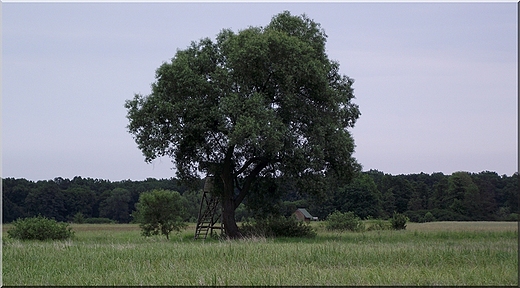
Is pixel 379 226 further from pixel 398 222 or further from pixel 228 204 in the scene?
pixel 228 204

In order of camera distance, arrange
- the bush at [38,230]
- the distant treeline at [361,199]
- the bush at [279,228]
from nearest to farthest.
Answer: the bush at [38,230] → the bush at [279,228] → the distant treeline at [361,199]

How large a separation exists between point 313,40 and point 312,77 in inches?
145

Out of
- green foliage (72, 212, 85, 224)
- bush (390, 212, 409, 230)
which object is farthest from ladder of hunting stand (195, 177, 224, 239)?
green foliage (72, 212, 85, 224)

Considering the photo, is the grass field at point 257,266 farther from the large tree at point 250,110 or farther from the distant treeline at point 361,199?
the distant treeline at point 361,199

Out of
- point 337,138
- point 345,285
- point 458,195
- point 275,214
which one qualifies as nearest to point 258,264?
point 345,285

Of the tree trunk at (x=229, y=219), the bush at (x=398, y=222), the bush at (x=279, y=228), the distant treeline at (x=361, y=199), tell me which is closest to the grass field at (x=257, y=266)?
the tree trunk at (x=229, y=219)

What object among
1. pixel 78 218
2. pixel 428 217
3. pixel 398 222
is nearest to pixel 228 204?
pixel 398 222

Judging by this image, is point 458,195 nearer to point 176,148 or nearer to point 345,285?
point 176,148

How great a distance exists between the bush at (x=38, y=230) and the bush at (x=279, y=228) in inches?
396

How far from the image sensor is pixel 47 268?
51.2ft

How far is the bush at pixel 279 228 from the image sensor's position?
3279 centimetres

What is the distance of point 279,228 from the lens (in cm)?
3341

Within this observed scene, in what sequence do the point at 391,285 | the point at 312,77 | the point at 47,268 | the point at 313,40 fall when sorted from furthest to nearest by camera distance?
the point at 313,40 < the point at 312,77 < the point at 47,268 < the point at 391,285

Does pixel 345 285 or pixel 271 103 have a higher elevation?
pixel 271 103
